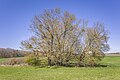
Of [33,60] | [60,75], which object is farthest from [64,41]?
[60,75]

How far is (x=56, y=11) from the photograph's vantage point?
2305cm

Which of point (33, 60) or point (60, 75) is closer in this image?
point (60, 75)

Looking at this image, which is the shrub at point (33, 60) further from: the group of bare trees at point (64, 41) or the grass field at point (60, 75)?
the grass field at point (60, 75)

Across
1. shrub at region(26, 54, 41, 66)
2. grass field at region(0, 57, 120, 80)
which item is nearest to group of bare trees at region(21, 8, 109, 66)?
shrub at region(26, 54, 41, 66)

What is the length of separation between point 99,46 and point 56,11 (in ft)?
20.1

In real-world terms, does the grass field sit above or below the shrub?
below

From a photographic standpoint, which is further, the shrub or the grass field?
the shrub

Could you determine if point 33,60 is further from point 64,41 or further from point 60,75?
point 60,75

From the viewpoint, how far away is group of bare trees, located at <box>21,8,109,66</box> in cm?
2258

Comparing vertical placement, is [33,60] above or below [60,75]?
above

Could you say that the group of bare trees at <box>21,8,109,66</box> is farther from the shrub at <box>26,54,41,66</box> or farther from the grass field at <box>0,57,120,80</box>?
the grass field at <box>0,57,120,80</box>

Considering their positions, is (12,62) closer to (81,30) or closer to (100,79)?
(81,30)

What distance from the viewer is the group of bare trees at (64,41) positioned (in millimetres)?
22578

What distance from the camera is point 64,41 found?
22.8m
